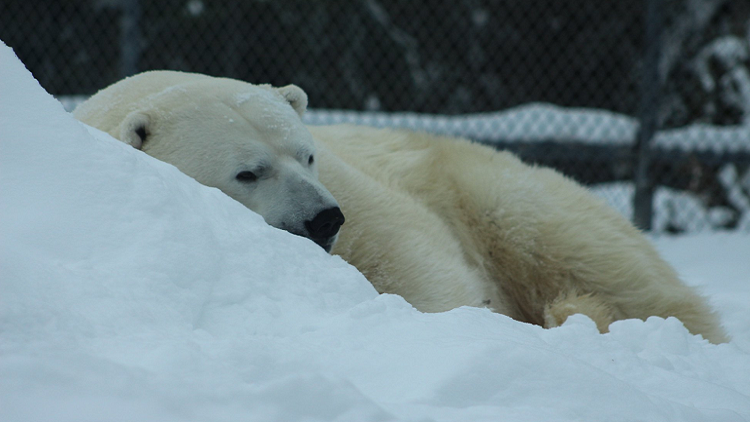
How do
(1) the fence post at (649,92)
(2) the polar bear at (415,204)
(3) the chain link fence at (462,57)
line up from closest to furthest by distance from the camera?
(2) the polar bear at (415,204)
(1) the fence post at (649,92)
(3) the chain link fence at (462,57)

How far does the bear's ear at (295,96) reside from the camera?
2480mm

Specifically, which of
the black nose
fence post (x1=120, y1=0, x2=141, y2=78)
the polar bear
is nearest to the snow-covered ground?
the black nose

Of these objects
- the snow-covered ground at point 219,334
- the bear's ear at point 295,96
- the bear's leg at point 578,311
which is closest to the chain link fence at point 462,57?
the bear's ear at point 295,96

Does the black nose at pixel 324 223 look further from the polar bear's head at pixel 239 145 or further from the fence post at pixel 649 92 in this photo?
the fence post at pixel 649 92

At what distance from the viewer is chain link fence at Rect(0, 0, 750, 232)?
5.71 meters

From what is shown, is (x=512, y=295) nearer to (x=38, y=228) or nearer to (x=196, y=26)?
(x=38, y=228)

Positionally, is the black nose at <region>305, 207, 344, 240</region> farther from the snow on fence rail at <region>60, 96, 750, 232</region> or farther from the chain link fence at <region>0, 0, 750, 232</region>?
the chain link fence at <region>0, 0, 750, 232</region>

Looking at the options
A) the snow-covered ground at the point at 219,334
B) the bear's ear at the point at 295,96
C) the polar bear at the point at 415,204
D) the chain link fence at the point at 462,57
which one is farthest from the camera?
the chain link fence at the point at 462,57

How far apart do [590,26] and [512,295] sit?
4304mm

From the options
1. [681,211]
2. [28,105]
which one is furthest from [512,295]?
[681,211]

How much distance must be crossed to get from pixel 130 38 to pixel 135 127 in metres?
2.72

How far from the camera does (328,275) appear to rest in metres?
1.47

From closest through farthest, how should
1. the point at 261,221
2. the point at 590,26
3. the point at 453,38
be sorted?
the point at 261,221 < the point at 590,26 < the point at 453,38

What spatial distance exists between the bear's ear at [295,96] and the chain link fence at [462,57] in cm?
304
